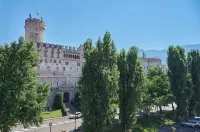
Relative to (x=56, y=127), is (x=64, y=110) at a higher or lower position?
higher

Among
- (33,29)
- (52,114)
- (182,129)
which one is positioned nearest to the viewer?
(182,129)

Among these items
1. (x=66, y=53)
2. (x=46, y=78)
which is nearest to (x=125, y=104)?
(x=46, y=78)

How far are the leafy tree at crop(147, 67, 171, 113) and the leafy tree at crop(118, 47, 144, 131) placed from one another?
13080mm

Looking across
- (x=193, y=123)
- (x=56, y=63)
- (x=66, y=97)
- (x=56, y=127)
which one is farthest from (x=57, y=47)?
(x=193, y=123)

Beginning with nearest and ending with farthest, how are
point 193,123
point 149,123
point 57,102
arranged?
1. point 193,123
2. point 149,123
3. point 57,102

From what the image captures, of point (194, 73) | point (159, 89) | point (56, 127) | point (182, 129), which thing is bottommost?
point (182, 129)

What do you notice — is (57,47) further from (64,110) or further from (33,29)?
(64,110)

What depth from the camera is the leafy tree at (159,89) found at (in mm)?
45950

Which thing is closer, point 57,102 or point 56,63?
point 57,102

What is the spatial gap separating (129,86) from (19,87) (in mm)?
15123

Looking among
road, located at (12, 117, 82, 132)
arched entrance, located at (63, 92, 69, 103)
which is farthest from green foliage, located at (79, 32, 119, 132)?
arched entrance, located at (63, 92, 69, 103)

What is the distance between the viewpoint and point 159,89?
1922 inches

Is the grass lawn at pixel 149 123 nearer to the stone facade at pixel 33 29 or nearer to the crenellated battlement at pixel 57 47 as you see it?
the crenellated battlement at pixel 57 47

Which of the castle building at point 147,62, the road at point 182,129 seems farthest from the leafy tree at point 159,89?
the castle building at point 147,62
